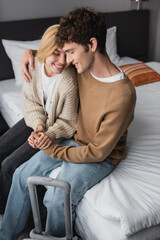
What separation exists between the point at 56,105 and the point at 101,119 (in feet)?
1.10

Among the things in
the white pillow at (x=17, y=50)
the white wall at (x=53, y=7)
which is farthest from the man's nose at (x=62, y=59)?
the white wall at (x=53, y=7)

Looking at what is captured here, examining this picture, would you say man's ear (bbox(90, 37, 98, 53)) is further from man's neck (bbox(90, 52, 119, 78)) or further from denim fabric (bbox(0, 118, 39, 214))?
denim fabric (bbox(0, 118, 39, 214))

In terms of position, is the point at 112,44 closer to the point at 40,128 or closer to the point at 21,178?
the point at 40,128

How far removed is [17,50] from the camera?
2.40 m

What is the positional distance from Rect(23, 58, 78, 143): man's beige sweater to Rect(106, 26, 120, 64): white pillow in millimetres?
1399

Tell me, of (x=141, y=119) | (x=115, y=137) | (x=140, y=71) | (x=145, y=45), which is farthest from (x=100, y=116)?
(x=145, y=45)

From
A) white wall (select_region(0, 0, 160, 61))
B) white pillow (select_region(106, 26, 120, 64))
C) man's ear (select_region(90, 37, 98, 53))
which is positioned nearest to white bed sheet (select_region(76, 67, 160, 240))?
man's ear (select_region(90, 37, 98, 53))

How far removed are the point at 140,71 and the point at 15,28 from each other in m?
1.21

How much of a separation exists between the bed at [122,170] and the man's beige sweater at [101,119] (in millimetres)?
138

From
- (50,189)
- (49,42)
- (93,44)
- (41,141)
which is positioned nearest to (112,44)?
(49,42)

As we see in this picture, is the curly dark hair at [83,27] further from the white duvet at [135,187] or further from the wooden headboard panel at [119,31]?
the wooden headboard panel at [119,31]

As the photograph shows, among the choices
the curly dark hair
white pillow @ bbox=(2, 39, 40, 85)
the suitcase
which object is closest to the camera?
the suitcase

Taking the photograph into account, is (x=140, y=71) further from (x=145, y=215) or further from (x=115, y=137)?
(x=145, y=215)

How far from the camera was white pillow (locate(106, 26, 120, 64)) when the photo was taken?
9.06ft
